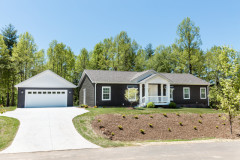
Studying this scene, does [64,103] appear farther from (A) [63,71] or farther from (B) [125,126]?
(A) [63,71]

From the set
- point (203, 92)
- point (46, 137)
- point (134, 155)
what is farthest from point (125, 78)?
point (134, 155)

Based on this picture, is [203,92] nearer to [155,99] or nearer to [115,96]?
[155,99]

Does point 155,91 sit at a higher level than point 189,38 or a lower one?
lower

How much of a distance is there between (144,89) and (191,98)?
7495 millimetres

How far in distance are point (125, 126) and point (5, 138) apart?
785 centimetres

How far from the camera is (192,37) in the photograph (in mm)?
36594

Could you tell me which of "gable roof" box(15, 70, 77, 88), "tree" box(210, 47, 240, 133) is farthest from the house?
"tree" box(210, 47, 240, 133)

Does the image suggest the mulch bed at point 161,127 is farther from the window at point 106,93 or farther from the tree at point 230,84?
the window at point 106,93

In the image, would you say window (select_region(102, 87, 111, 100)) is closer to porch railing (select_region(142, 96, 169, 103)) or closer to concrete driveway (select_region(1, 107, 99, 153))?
porch railing (select_region(142, 96, 169, 103))

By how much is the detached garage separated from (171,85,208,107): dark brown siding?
14340mm

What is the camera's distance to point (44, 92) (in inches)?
950

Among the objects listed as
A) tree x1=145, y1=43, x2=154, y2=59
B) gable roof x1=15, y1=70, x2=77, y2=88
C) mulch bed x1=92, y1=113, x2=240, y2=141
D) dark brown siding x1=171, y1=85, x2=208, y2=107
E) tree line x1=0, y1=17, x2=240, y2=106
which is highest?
tree x1=145, y1=43, x2=154, y2=59

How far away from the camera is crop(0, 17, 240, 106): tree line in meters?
33.5

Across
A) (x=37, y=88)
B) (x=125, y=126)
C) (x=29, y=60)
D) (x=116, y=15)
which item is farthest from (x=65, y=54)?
(x=125, y=126)
